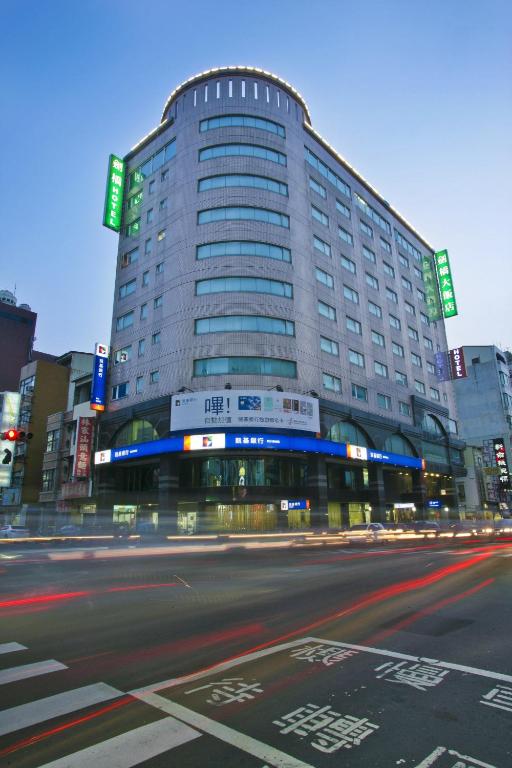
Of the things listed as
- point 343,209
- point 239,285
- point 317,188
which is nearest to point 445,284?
point 343,209

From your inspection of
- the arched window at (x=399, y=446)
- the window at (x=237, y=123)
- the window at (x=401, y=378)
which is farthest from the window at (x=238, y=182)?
the arched window at (x=399, y=446)

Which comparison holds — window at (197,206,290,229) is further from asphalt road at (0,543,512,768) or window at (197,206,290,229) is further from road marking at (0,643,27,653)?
road marking at (0,643,27,653)

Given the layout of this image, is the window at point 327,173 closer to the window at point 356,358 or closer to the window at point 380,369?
the window at point 356,358

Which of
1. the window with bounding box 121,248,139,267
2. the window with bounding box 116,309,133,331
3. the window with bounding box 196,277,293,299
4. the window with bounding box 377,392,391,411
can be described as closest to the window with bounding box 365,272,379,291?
the window with bounding box 377,392,391,411

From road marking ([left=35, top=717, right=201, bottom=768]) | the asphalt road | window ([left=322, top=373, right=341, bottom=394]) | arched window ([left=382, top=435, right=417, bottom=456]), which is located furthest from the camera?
arched window ([left=382, top=435, right=417, bottom=456])

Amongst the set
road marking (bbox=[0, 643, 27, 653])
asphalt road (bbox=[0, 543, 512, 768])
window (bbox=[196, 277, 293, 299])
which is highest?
window (bbox=[196, 277, 293, 299])

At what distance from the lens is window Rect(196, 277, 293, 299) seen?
37.1 m

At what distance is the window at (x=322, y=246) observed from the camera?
147 feet

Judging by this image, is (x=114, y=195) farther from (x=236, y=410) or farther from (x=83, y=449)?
(x=236, y=410)

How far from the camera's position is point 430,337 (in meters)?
61.9

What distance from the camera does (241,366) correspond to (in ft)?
116

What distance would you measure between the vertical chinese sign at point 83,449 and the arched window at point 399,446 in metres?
28.4

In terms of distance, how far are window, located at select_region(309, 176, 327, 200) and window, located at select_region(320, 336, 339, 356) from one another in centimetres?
1638

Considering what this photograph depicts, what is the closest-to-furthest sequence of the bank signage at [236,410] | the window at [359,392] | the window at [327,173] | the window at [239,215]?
the bank signage at [236,410] → the window at [239,215] → the window at [359,392] → the window at [327,173]
